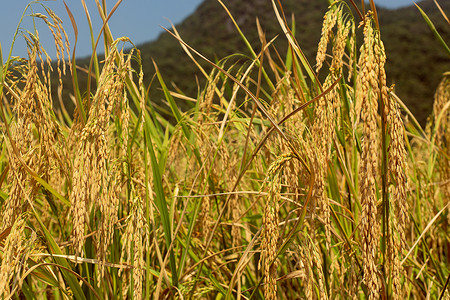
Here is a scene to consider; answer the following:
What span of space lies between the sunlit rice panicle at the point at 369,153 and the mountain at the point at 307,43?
15.7 m

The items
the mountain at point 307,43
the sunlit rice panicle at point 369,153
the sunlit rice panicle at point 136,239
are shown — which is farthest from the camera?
the mountain at point 307,43

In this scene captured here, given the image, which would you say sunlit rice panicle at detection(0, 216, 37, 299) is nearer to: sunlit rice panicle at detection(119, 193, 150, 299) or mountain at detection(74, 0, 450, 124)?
sunlit rice panicle at detection(119, 193, 150, 299)

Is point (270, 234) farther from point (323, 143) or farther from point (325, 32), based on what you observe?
point (325, 32)

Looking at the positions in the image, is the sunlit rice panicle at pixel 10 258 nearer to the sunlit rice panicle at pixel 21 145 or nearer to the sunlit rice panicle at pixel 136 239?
the sunlit rice panicle at pixel 21 145

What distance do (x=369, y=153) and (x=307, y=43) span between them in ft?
106

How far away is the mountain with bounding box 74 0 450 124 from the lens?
23.4 m

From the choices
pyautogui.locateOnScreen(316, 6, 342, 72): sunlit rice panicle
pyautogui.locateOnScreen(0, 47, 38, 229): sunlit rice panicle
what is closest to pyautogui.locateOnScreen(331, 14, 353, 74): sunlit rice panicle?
pyautogui.locateOnScreen(316, 6, 342, 72): sunlit rice panicle

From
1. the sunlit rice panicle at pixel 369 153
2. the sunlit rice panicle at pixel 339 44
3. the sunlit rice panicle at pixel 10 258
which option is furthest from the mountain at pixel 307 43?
the sunlit rice panicle at pixel 10 258

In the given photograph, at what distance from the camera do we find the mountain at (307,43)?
23375 millimetres

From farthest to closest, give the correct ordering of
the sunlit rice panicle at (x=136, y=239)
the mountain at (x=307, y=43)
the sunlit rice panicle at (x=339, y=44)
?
the mountain at (x=307, y=43) < the sunlit rice panicle at (x=339, y=44) < the sunlit rice panicle at (x=136, y=239)

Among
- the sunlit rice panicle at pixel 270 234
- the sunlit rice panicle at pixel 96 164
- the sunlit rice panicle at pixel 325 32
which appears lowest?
the sunlit rice panicle at pixel 270 234

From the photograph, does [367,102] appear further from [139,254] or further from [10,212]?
[10,212]

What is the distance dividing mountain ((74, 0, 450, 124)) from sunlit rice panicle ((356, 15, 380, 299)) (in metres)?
15.7

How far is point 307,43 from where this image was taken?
102 feet
